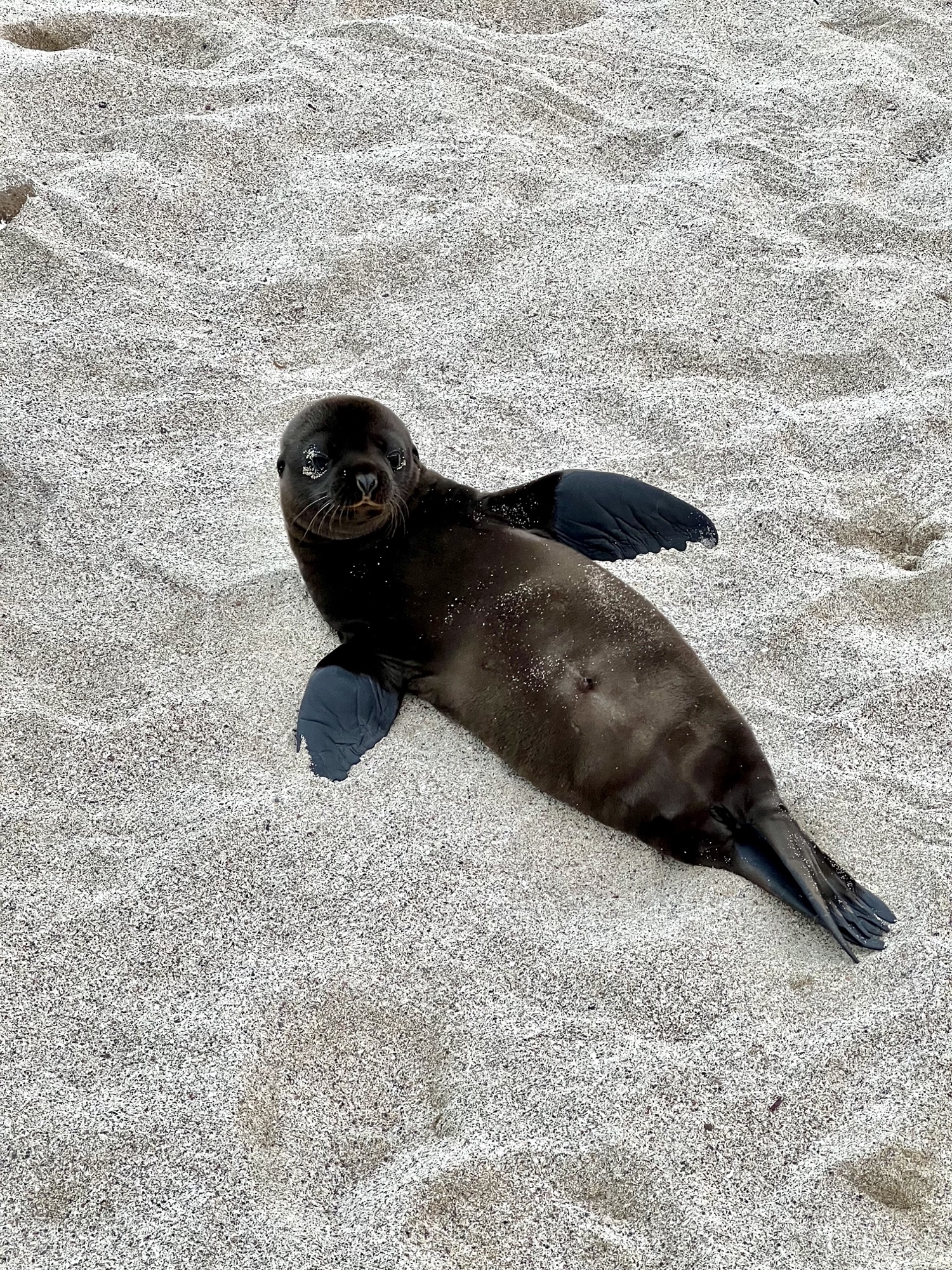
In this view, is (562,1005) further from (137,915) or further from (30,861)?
(30,861)

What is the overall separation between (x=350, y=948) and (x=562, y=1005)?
520 mm

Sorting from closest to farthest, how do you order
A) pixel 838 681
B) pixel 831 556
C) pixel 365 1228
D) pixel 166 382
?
pixel 365 1228 < pixel 838 681 < pixel 831 556 < pixel 166 382

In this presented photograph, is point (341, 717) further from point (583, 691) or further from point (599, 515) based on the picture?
point (599, 515)

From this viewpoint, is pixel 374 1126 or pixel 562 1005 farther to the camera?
pixel 562 1005

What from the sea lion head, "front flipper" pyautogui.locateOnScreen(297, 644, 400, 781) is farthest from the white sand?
the sea lion head

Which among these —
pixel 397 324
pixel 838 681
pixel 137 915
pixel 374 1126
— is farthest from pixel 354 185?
pixel 374 1126

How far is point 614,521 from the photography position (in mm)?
4004

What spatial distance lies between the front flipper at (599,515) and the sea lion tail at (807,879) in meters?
1.00

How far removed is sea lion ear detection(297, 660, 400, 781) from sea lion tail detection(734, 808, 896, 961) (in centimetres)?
101

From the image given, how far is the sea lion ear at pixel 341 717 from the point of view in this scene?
356cm

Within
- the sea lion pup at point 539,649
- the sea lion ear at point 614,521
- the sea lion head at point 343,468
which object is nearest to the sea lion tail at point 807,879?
the sea lion pup at point 539,649

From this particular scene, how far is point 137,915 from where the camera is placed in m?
3.20

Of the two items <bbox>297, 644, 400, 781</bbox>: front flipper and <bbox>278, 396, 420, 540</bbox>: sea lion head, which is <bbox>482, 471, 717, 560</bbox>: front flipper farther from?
<bbox>297, 644, 400, 781</bbox>: front flipper

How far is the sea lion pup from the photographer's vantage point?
134 inches
